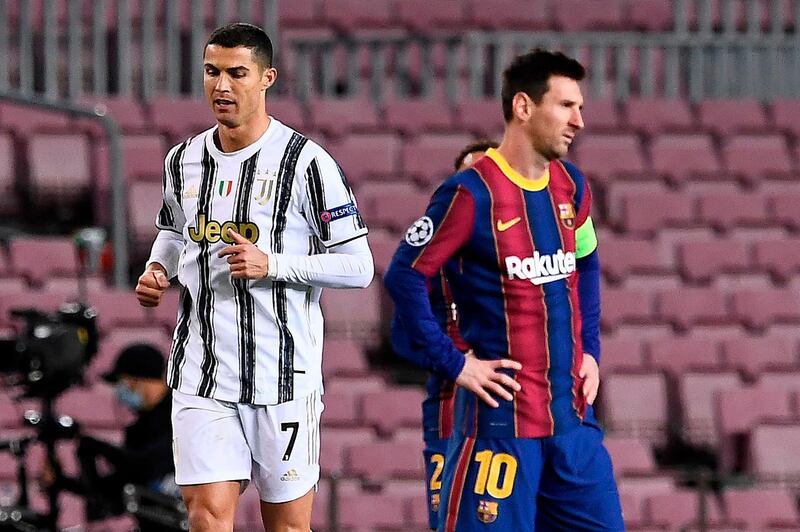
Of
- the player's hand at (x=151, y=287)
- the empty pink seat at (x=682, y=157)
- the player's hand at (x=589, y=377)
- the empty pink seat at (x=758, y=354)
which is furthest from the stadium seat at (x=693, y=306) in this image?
the player's hand at (x=151, y=287)

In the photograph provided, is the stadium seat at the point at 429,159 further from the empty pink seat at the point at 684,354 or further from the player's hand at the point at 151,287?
the player's hand at the point at 151,287

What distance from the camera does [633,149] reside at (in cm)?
1198

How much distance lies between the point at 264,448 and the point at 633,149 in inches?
294

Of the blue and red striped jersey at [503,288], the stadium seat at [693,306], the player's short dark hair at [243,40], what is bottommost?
the stadium seat at [693,306]

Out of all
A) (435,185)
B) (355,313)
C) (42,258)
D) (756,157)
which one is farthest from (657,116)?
(42,258)

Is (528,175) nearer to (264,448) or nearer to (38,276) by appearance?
(264,448)

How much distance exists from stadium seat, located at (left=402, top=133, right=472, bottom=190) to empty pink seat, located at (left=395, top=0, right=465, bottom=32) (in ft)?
7.61

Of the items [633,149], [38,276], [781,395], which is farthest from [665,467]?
[38,276]

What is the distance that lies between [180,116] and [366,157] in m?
1.28

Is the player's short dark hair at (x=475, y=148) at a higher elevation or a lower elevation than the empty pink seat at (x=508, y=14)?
lower

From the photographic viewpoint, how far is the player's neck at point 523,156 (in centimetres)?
500


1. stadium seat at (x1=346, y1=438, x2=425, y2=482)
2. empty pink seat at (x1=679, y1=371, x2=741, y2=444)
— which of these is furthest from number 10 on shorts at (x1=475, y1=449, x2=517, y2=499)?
empty pink seat at (x1=679, y1=371, x2=741, y2=444)

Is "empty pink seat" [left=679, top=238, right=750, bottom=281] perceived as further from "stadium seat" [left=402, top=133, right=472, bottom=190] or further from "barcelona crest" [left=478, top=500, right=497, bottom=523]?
"barcelona crest" [left=478, top=500, right=497, bottom=523]

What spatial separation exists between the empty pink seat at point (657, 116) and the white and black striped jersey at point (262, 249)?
25.6ft
